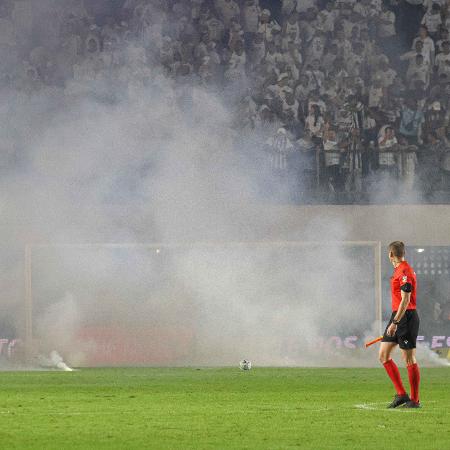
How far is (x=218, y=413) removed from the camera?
33.7 ft

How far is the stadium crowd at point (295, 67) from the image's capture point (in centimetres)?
2164


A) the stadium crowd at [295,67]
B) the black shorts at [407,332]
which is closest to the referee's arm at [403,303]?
the black shorts at [407,332]

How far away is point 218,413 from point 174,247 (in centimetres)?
1080

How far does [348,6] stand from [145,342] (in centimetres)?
847

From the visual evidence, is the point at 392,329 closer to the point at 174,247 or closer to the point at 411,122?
→ the point at 174,247

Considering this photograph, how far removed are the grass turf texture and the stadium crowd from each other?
6.62m

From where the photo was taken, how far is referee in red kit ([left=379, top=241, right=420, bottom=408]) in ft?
34.1

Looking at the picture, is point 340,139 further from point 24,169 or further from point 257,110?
point 24,169

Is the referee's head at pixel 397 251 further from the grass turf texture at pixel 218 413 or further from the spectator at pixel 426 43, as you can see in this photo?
the spectator at pixel 426 43

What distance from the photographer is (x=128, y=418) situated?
9.86 m

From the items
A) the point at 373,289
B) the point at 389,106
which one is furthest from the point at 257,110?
the point at 373,289

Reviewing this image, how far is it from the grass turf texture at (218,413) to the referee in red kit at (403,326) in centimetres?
22

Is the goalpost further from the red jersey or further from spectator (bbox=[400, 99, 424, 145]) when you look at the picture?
the red jersey

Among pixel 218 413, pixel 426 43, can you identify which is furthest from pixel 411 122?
pixel 218 413
